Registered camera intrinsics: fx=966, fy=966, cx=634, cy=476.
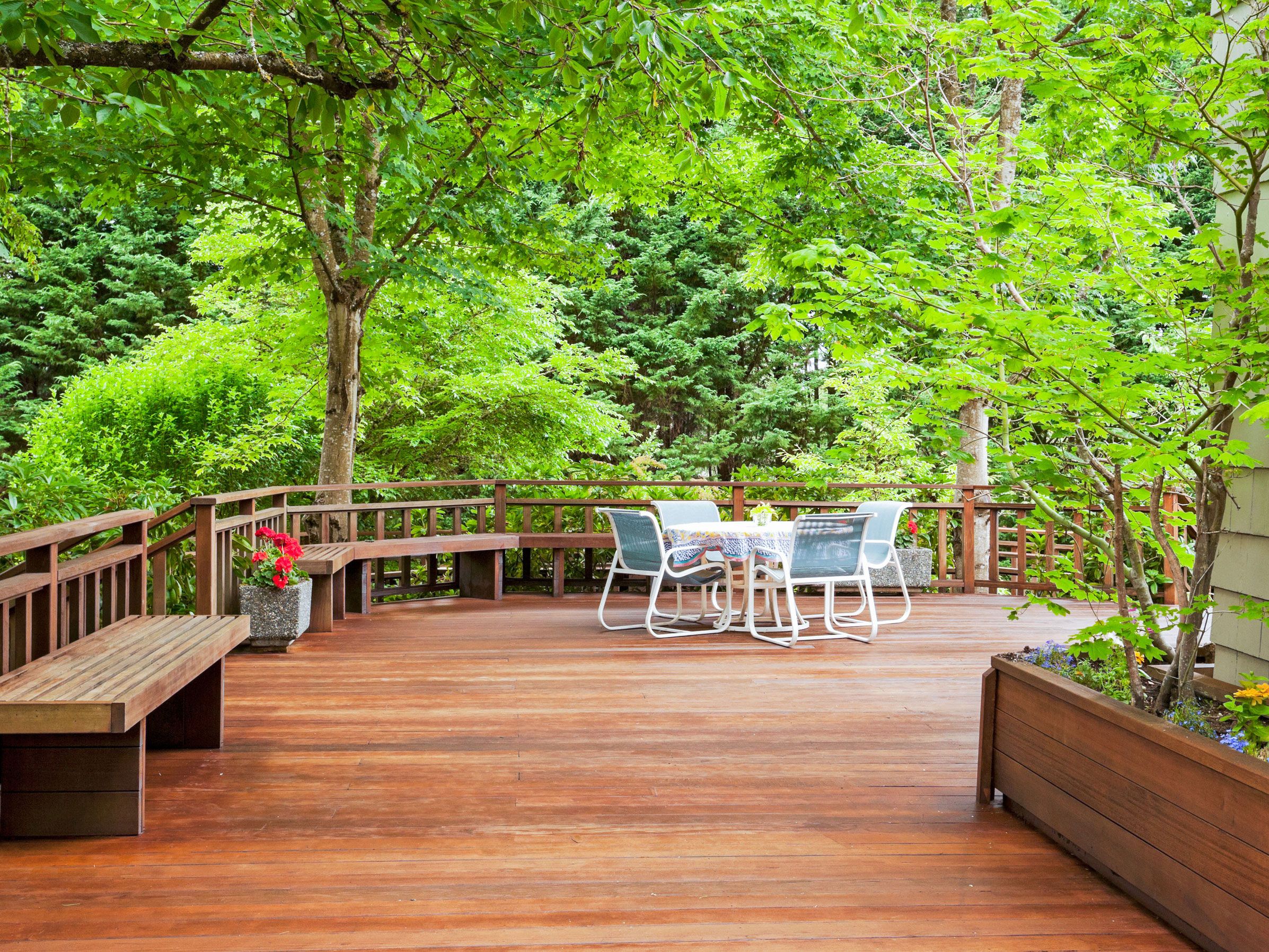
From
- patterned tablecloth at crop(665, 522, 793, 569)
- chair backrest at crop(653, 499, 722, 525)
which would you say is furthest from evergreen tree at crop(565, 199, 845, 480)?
patterned tablecloth at crop(665, 522, 793, 569)

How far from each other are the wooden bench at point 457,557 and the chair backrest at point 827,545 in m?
2.66

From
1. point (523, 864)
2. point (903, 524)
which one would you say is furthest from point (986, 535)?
point (523, 864)

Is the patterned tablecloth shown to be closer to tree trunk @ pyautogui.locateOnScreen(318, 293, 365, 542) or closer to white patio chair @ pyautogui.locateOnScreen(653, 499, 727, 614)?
white patio chair @ pyautogui.locateOnScreen(653, 499, 727, 614)

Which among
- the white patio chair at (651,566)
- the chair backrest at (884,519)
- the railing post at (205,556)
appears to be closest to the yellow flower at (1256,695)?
the white patio chair at (651,566)

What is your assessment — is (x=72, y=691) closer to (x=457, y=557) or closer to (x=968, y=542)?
(x=457, y=557)

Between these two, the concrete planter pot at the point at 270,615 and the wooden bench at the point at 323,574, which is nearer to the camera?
the concrete planter pot at the point at 270,615

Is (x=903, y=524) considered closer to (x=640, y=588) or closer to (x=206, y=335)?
(x=640, y=588)

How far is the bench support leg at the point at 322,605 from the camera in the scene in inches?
236

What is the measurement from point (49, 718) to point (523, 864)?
123 cm

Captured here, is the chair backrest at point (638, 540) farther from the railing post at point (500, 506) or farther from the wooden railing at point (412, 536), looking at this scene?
the railing post at point (500, 506)

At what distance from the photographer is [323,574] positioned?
5.89m

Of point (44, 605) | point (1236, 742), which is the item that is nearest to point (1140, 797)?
point (1236, 742)

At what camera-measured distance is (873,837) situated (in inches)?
Answer: 104

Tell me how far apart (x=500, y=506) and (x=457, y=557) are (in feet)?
2.10
